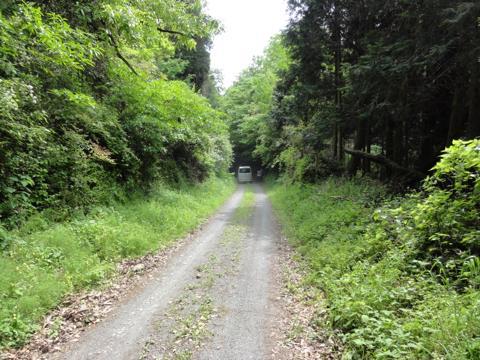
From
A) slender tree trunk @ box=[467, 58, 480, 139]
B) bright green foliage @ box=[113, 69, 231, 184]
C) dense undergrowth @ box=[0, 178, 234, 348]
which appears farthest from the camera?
bright green foliage @ box=[113, 69, 231, 184]

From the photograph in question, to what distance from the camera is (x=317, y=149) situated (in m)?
15.4

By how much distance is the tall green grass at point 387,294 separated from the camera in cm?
297

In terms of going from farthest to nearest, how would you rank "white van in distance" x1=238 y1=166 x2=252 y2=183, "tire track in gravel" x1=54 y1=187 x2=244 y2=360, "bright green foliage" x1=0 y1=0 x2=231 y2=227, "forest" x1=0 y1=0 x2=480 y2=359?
"white van in distance" x1=238 y1=166 x2=252 y2=183 → "bright green foliage" x1=0 y1=0 x2=231 y2=227 → "forest" x1=0 y1=0 x2=480 y2=359 → "tire track in gravel" x1=54 y1=187 x2=244 y2=360

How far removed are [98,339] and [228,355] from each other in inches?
70.5

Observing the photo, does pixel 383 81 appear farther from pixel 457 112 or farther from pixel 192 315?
pixel 192 315

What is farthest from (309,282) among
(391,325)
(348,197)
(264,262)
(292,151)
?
(292,151)

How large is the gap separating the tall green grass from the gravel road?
1059 mm

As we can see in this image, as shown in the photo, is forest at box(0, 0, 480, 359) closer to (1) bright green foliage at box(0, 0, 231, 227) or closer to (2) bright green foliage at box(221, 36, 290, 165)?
(1) bright green foliage at box(0, 0, 231, 227)

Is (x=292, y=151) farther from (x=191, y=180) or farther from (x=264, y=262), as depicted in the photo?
(x=264, y=262)

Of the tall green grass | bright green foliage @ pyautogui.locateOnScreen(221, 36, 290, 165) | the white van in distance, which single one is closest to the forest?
the tall green grass

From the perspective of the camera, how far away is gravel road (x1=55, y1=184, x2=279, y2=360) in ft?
12.5

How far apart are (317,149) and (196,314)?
40.2ft

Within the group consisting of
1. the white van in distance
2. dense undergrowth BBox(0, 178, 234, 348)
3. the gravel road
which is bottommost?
the white van in distance

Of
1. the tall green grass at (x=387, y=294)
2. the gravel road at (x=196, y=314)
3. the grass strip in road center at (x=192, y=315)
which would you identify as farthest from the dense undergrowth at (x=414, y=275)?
the grass strip in road center at (x=192, y=315)
